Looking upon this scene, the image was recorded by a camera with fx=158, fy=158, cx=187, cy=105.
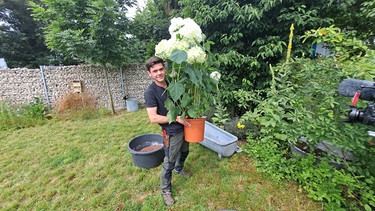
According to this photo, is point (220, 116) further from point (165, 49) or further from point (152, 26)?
point (152, 26)

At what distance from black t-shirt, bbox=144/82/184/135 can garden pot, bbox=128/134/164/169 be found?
731 millimetres

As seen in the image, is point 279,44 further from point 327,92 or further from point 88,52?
point 88,52

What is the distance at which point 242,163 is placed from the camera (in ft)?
7.34

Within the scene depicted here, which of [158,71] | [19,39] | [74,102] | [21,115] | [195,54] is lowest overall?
[21,115]

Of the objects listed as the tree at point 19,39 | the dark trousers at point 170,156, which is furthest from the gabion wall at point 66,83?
the tree at point 19,39

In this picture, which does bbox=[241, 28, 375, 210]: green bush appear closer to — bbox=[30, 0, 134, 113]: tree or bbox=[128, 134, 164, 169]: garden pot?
bbox=[128, 134, 164, 169]: garden pot

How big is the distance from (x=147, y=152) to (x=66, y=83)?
4.19 m

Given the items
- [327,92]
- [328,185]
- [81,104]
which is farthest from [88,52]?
[328,185]

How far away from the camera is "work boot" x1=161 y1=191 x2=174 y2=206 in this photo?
1.63 metres

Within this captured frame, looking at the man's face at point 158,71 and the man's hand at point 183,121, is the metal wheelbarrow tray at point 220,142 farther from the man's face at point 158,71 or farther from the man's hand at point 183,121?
the man's face at point 158,71

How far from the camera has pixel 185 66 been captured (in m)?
1.14

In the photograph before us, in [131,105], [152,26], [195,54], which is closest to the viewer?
[195,54]

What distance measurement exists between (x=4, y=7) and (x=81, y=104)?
38.6 feet

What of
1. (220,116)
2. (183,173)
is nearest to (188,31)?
(183,173)
